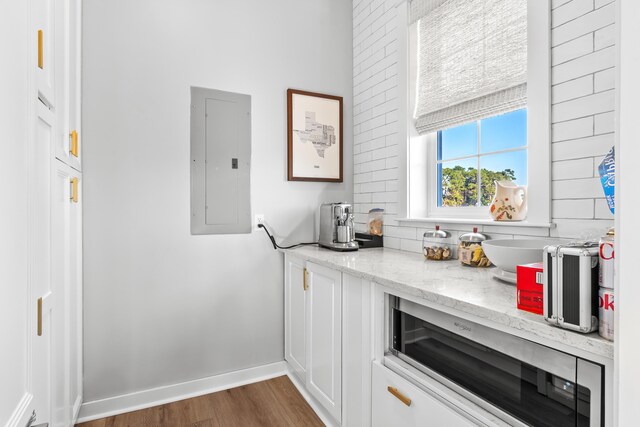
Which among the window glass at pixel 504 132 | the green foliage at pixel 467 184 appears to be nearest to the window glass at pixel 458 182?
the green foliage at pixel 467 184

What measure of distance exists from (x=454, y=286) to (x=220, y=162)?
164 centimetres

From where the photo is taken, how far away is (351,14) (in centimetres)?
268

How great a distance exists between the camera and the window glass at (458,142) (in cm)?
191

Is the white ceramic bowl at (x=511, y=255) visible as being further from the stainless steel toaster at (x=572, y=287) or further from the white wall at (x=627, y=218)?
the white wall at (x=627, y=218)

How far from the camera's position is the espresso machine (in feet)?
7.02

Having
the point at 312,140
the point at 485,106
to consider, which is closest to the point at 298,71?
the point at 312,140

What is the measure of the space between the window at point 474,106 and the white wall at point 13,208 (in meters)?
1.67

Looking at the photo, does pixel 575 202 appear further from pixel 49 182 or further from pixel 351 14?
pixel 351 14

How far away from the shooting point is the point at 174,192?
6.91 ft

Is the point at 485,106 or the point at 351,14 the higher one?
the point at 351,14

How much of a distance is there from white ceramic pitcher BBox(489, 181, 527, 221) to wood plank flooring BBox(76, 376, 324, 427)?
145cm

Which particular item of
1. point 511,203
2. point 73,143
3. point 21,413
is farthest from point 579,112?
point 73,143

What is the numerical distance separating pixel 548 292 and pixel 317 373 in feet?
4.59

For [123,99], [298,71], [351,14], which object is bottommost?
[123,99]
